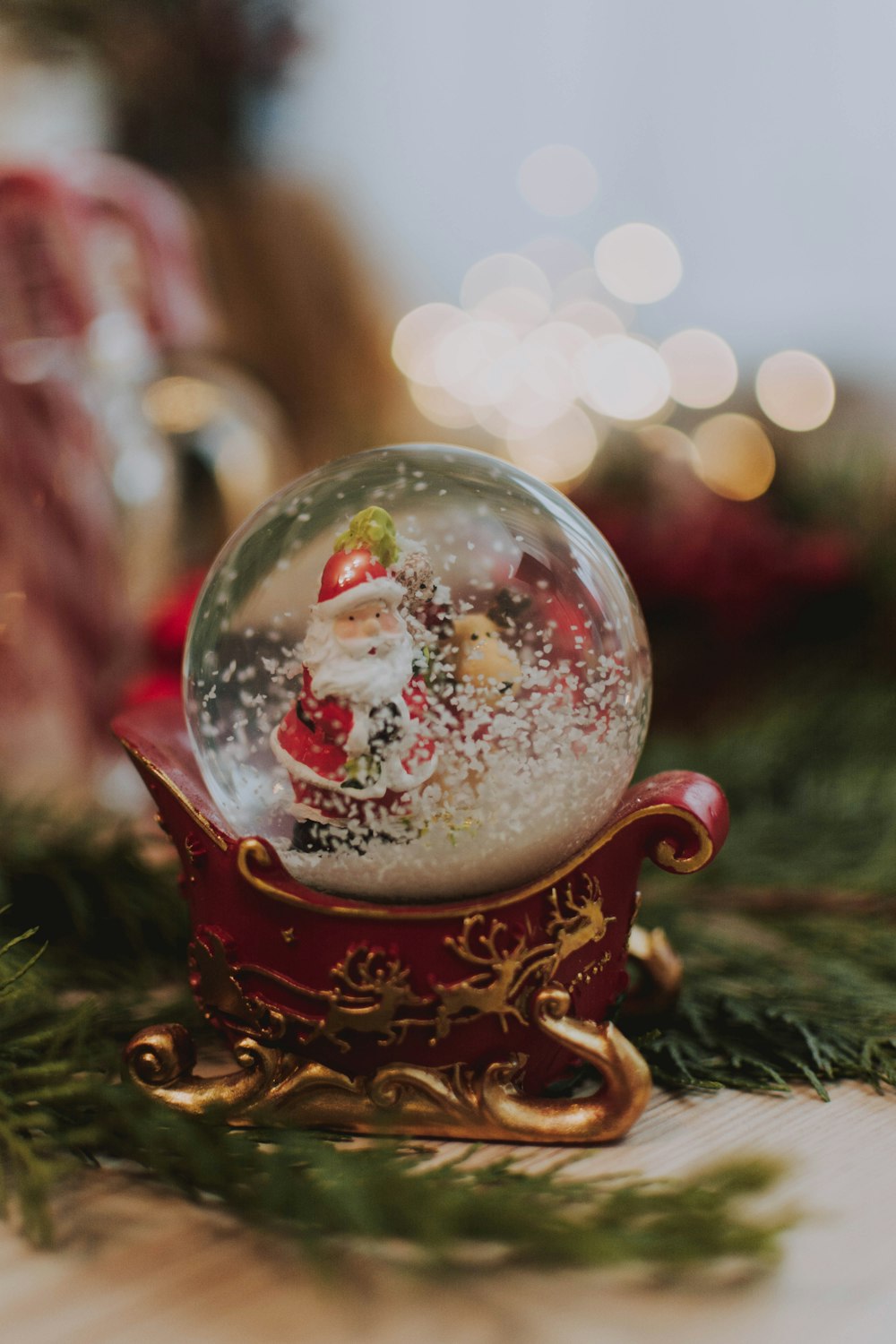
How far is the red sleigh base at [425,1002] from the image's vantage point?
47 centimetres

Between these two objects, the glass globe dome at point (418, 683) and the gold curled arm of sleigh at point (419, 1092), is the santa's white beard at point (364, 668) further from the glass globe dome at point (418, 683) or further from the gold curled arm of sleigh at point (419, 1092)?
the gold curled arm of sleigh at point (419, 1092)

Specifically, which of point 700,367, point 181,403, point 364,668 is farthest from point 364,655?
point 700,367

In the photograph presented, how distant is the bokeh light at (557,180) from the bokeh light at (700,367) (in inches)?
11.3

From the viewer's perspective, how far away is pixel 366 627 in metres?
0.46

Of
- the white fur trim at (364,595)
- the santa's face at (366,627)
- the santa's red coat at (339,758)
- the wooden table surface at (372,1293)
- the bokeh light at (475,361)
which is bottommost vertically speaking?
the wooden table surface at (372,1293)

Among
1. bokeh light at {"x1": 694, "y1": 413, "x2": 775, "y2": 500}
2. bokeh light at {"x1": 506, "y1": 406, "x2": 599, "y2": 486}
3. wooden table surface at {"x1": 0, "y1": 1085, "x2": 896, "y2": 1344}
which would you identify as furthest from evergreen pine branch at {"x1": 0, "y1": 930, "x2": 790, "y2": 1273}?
bokeh light at {"x1": 506, "y1": 406, "x2": 599, "y2": 486}

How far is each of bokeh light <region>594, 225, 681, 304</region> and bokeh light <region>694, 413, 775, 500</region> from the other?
0.44 m

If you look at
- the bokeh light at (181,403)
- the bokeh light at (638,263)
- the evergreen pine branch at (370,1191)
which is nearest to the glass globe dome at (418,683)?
the evergreen pine branch at (370,1191)

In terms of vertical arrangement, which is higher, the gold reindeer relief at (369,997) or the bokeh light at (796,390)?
the bokeh light at (796,390)

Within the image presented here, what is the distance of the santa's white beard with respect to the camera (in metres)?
0.46

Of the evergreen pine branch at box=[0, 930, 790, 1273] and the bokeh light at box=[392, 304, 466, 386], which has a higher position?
the bokeh light at box=[392, 304, 466, 386]

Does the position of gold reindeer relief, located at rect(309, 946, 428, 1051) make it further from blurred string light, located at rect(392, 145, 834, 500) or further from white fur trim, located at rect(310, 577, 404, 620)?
blurred string light, located at rect(392, 145, 834, 500)

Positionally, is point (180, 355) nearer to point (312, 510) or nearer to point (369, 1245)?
point (312, 510)

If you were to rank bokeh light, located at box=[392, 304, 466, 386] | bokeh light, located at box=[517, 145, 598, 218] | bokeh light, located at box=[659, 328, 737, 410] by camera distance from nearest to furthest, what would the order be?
1. bokeh light, located at box=[659, 328, 737, 410]
2. bokeh light, located at box=[392, 304, 466, 386]
3. bokeh light, located at box=[517, 145, 598, 218]
